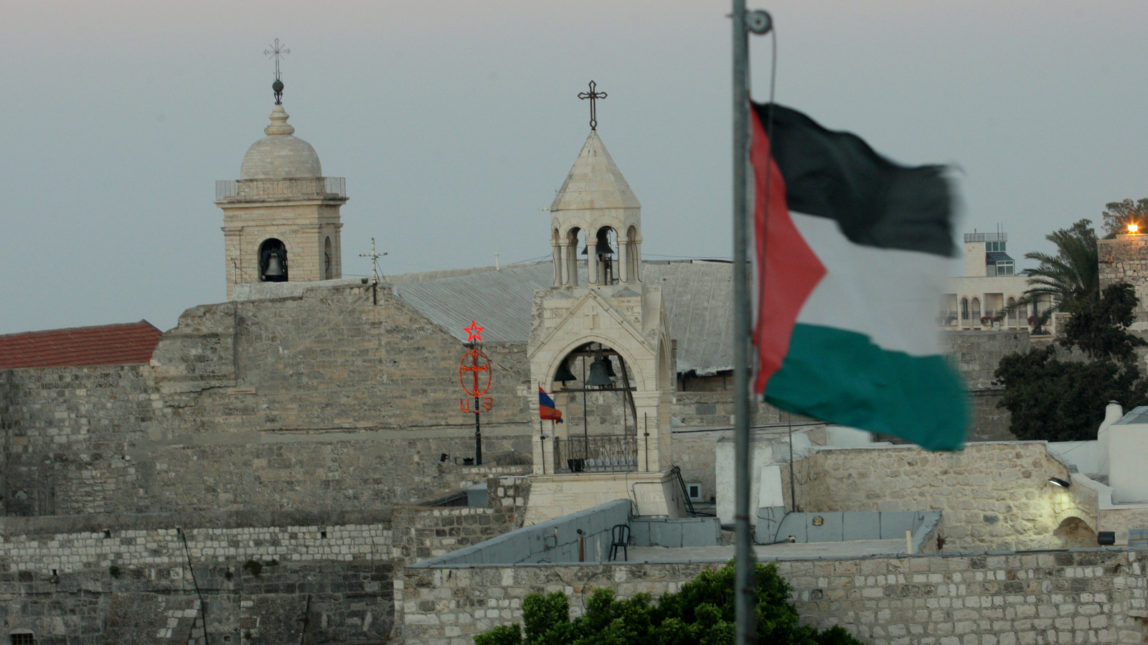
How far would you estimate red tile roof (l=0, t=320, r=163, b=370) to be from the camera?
4989 cm

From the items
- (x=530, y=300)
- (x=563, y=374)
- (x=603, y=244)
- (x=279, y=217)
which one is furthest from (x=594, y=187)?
(x=279, y=217)

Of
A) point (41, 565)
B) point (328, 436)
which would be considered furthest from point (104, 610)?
point (328, 436)

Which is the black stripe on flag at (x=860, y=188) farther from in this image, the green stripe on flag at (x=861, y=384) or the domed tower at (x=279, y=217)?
the domed tower at (x=279, y=217)

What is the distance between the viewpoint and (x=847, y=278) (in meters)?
12.1

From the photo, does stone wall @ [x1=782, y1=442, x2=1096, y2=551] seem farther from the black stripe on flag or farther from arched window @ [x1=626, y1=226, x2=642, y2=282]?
the black stripe on flag

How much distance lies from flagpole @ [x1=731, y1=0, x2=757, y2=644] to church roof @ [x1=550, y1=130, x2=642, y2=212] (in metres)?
15.2

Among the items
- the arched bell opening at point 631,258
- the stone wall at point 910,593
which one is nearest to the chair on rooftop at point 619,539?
the arched bell opening at point 631,258

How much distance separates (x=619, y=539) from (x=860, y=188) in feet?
39.8

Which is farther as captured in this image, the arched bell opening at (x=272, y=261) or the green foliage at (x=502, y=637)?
the arched bell opening at (x=272, y=261)

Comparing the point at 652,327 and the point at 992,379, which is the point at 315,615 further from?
the point at 992,379

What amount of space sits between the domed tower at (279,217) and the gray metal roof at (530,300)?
12.2 metres

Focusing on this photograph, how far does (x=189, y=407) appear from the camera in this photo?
44.2 meters

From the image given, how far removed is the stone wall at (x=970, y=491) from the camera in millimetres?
27641

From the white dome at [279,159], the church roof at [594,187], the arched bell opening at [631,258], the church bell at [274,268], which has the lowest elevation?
the arched bell opening at [631,258]
